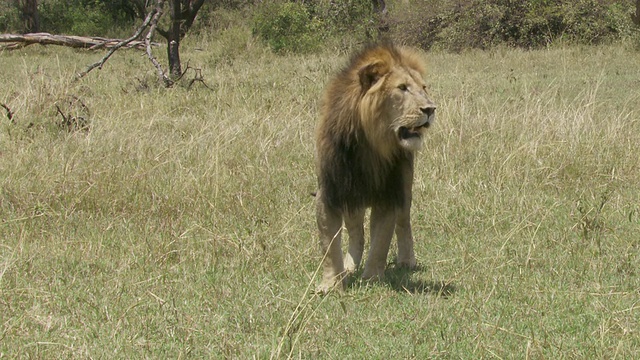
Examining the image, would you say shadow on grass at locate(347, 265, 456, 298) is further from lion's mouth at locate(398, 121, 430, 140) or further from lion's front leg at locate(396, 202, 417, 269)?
lion's mouth at locate(398, 121, 430, 140)

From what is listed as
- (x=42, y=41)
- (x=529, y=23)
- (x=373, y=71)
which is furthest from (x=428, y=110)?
(x=42, y=41)

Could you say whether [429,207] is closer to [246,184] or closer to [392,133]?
[246,184]

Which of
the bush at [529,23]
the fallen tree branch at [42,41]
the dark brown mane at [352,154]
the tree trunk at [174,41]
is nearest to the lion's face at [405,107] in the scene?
the dark brown mane at [352,154]

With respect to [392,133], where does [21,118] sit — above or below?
below

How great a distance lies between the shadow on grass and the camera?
3955mm

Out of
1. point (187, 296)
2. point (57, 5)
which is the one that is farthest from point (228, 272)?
point (57, 5)

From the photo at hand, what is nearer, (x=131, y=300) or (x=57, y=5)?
(x=131, y=300)

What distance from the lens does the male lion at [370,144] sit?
378 cm

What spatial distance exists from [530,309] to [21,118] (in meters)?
4.84

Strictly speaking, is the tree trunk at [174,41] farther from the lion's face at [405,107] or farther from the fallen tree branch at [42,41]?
the lion's face at [405,107]

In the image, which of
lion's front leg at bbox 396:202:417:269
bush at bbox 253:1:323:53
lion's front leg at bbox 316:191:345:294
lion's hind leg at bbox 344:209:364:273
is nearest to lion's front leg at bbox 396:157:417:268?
lion's front leg at bbox 396:202:417:269

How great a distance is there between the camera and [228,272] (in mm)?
4285

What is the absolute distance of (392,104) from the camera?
3.77 m

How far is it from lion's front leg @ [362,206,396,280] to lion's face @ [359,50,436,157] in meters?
0.36
